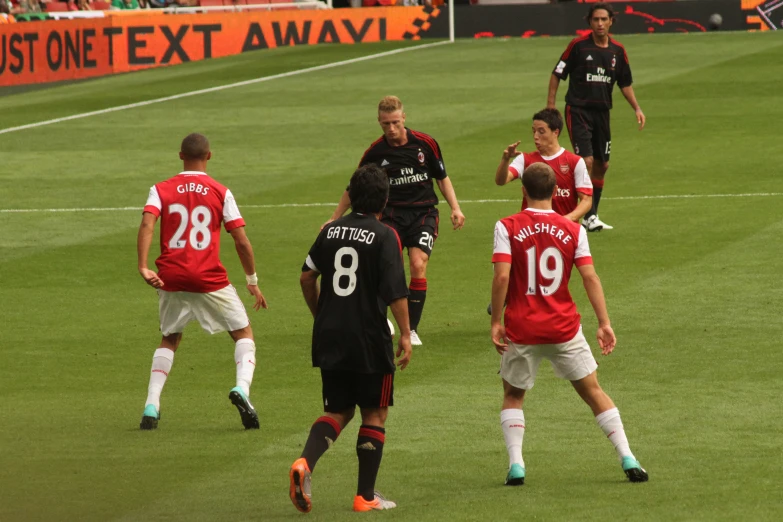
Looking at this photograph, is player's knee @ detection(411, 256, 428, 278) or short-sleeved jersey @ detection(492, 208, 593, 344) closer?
short-sleeved jersey @ detection(492, 208, 593, 344)

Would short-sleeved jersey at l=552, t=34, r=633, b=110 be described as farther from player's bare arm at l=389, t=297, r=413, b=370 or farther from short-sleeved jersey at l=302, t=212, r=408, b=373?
player's bare arm at l=389, t=297, r=413, b=370

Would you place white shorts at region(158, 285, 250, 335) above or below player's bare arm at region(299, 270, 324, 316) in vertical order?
below

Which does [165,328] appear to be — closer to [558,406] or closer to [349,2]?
[558,406]

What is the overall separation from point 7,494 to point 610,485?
134 inches

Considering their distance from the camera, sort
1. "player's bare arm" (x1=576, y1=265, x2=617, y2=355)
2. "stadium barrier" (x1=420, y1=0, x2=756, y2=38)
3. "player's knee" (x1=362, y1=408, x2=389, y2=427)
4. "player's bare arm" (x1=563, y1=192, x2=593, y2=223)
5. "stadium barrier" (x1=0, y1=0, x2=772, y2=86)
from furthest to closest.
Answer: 1. "stadium barrier" (x1=420, y1=0, x2=756, y2=38)
2. "stadium barrier" (x1=0, y1=0, x2=772, y2=86)
3. "player's bare arm" (x1=563, y1=192, x2=593, y2=223)
4. "player's bare arm" (x1=576, y1=265, x2=617, y2=355)
5. "player's knee" (x1=362, y1=408, x2=389, y2=427)

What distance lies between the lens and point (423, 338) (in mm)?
12406

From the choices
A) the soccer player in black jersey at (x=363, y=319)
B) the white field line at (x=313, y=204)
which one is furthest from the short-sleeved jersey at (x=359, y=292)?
the white field line at (x=313, y=204)

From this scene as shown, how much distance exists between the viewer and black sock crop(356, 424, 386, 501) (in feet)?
25.0

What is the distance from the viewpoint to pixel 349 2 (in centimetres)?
4406

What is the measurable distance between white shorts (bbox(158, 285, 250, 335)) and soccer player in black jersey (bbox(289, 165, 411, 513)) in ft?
6.86

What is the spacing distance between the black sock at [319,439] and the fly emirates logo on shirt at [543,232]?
145 centimetres

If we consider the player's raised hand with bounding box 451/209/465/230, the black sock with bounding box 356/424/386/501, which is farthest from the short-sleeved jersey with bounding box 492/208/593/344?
the player's raised hand with bounding box 451/209/465/230

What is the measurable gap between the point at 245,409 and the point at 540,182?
8.98 ft

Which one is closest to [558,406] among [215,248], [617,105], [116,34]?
[215,248]
